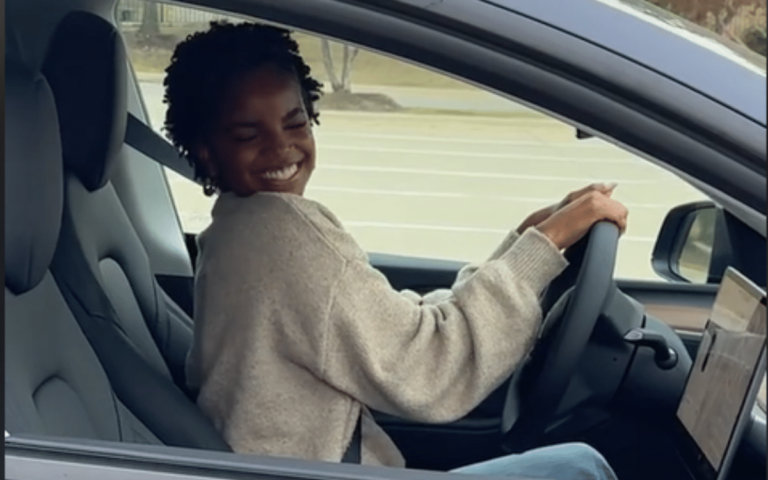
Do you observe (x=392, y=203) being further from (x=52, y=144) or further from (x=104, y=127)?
(x=52, y=144)

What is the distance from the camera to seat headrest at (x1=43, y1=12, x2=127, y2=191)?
188 cm

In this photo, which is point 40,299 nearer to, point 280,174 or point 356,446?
point 280,174

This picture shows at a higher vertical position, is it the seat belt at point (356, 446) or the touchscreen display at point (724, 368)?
the touchscreen display at point (724, 368)

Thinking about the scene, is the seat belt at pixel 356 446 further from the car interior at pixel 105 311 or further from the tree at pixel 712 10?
the tree at pixel 712 10

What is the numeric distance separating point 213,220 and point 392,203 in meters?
2.34

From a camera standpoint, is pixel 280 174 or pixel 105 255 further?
pixel 105 255

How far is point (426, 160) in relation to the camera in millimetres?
4746

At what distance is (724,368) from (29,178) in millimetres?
983

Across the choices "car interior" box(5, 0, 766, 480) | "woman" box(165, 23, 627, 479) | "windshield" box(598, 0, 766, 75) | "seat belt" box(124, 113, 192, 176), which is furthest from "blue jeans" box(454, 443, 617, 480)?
"seat belt" box(124, 113, 192, 176)

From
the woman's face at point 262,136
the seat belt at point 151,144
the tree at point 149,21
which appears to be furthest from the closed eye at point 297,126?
the seat belt at point 151,144

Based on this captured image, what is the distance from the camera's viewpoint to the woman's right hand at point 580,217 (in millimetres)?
1820

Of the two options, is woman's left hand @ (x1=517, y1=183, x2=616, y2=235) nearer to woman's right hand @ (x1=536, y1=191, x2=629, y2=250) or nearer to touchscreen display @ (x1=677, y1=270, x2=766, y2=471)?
woman's right hand @ (x1=536, y1=191, x2=629, y2=250)

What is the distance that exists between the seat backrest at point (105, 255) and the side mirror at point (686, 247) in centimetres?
99

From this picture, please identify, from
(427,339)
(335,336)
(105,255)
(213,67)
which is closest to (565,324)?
(427,339)
